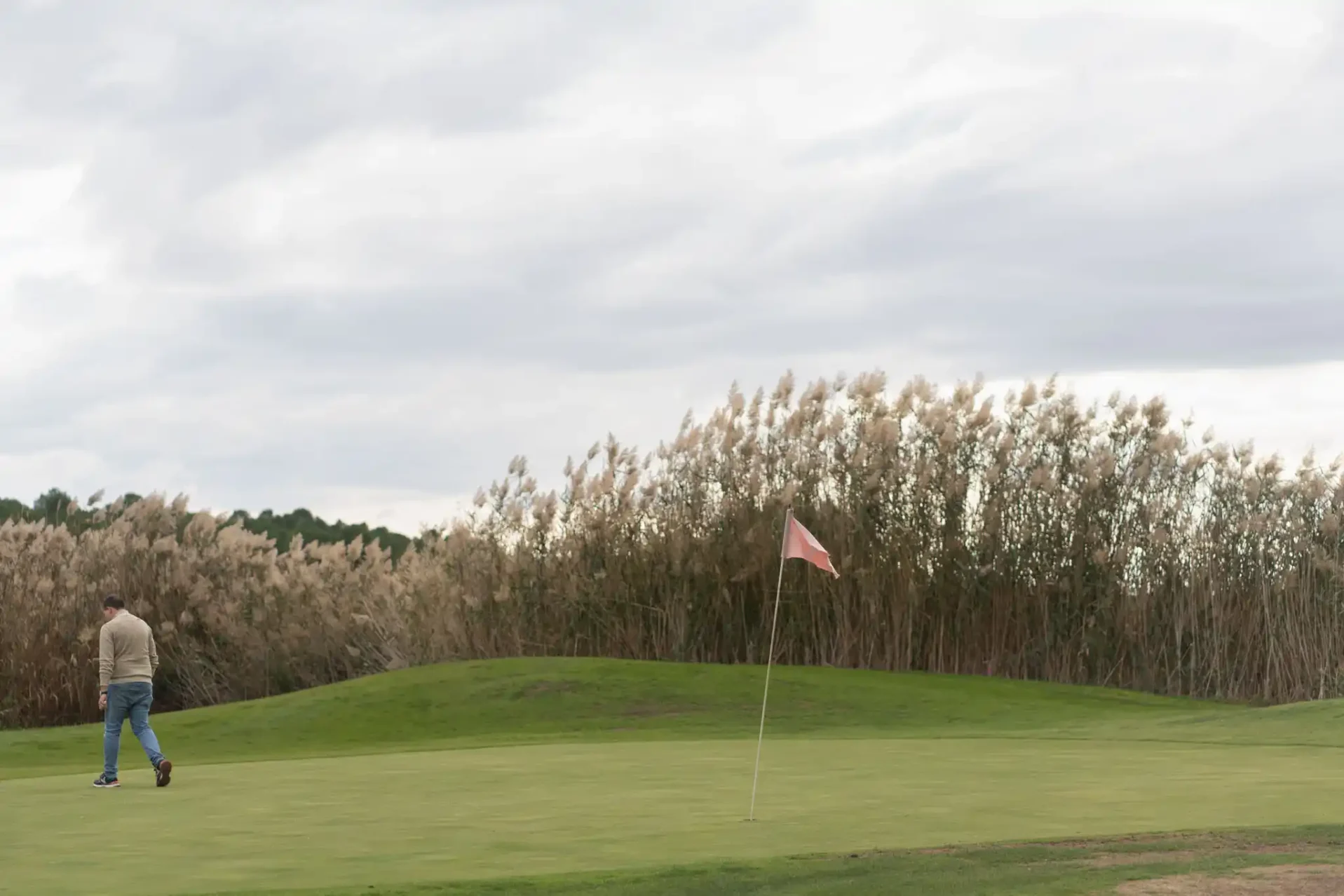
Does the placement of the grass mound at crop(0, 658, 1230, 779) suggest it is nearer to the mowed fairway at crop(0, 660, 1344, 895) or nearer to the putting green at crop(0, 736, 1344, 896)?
the mowed fairway at crop(0, 660, 1344, 895)

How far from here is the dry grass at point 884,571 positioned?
20781 millimetres

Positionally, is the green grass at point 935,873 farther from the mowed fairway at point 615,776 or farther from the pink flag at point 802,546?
the pink flag at point 802,546

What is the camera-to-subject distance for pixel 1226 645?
2080cm

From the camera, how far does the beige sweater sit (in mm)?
13266

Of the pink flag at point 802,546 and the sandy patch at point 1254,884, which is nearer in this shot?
the sandy patch at point 1254,884

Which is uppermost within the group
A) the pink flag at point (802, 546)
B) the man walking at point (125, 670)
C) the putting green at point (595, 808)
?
the pink flag at point (802, 546)

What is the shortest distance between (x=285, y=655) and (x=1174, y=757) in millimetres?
13529

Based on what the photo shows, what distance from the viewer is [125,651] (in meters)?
13.4

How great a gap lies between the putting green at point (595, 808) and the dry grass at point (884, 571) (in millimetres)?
6604

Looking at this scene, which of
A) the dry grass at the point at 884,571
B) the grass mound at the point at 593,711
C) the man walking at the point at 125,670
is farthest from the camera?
the dry grass at the point at 884,571

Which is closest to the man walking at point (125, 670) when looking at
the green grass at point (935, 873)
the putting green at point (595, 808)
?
the putting green at point (595, 808)

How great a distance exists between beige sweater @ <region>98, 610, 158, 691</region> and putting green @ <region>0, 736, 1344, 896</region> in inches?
33.5

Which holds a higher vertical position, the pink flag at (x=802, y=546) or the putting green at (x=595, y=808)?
the pink flag at (x=802, y=546)

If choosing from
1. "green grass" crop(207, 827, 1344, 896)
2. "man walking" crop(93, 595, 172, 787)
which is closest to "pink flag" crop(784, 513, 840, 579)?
"green grass" crop(207, 827, 1344, 896)
